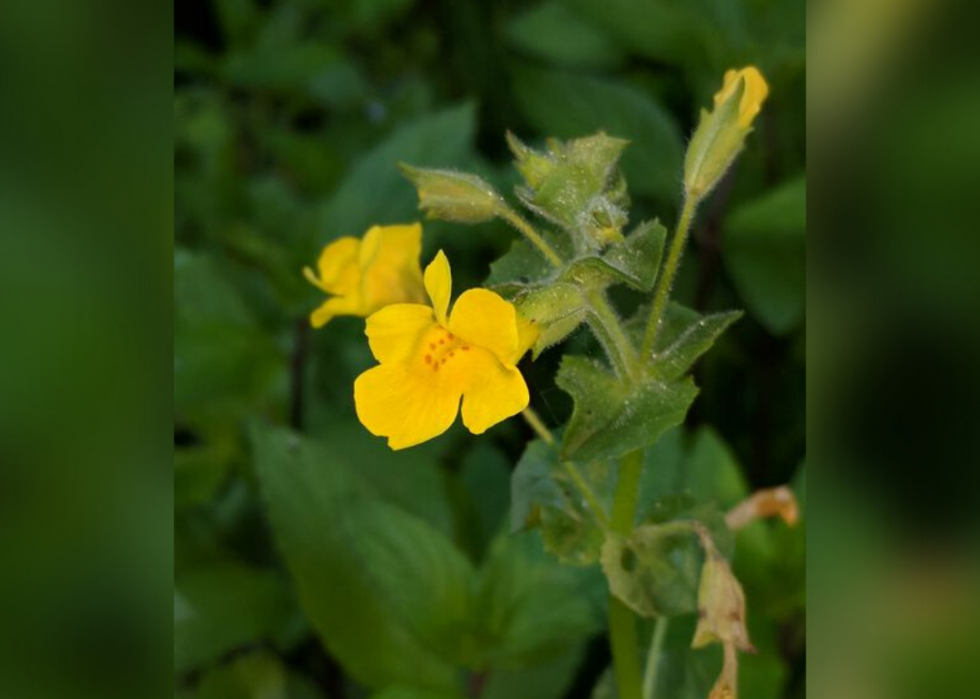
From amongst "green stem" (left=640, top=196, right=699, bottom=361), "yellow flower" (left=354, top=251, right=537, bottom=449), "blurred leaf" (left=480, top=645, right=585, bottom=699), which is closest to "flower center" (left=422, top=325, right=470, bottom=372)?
"yellow flower" (left=354, top=251, right=537, bottom=449)

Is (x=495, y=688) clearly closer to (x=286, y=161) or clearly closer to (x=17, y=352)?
(x=17, y=352)

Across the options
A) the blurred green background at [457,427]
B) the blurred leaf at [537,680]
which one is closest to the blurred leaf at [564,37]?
the blurred green background at [457,427]

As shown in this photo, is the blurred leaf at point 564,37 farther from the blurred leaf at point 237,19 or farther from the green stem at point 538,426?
the green stem at point 538,426

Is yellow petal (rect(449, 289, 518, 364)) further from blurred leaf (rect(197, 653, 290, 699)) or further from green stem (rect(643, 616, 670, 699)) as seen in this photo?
blurred leaf (rect(197, 653, 290, 699))

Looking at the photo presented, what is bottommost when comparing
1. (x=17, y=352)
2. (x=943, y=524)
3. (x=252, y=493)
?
(x=252, y=493)

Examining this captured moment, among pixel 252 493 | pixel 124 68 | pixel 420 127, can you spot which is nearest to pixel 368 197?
pixel 420 127

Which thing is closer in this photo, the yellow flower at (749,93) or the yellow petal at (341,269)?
the yellow flower at (749,93)
